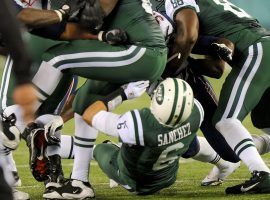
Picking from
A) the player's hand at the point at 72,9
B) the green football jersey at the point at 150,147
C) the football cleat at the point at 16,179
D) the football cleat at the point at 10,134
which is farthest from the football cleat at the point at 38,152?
the player's hand at the point at 72,9

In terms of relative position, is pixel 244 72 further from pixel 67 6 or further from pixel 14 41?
pixel 14 41

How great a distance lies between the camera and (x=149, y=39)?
5.76 meters

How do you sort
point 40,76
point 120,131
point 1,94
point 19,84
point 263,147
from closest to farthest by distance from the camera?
point 19,84 → point 120,131 → point 40,76 → point 1,94 → point 263,147

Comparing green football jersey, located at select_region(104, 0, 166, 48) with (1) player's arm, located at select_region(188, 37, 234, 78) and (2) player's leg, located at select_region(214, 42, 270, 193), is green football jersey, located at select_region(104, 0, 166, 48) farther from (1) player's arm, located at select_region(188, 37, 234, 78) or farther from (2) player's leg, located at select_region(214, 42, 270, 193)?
(2) player's leg, located at select_region(214, 42, 270, 193)

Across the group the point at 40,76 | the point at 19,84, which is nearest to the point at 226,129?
the point at 40,76

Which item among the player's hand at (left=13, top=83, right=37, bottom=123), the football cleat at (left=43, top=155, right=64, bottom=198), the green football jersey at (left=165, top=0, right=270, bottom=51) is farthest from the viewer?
the green football jersey at (left=165, top=0, right=270, bottom=51)

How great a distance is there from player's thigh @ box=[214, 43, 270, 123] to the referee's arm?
113 inches

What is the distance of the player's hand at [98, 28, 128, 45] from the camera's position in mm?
5625

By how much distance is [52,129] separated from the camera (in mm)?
5805

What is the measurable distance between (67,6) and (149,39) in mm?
581

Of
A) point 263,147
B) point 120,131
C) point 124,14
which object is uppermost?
point 124,14

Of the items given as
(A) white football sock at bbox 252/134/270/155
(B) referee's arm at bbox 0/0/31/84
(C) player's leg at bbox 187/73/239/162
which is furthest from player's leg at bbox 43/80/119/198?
(B) referee's arm at bbox 0/0/31/84

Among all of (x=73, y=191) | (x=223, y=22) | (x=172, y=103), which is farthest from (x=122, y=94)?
(x=223, y=22)

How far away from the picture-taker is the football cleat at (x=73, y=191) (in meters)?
5.84
